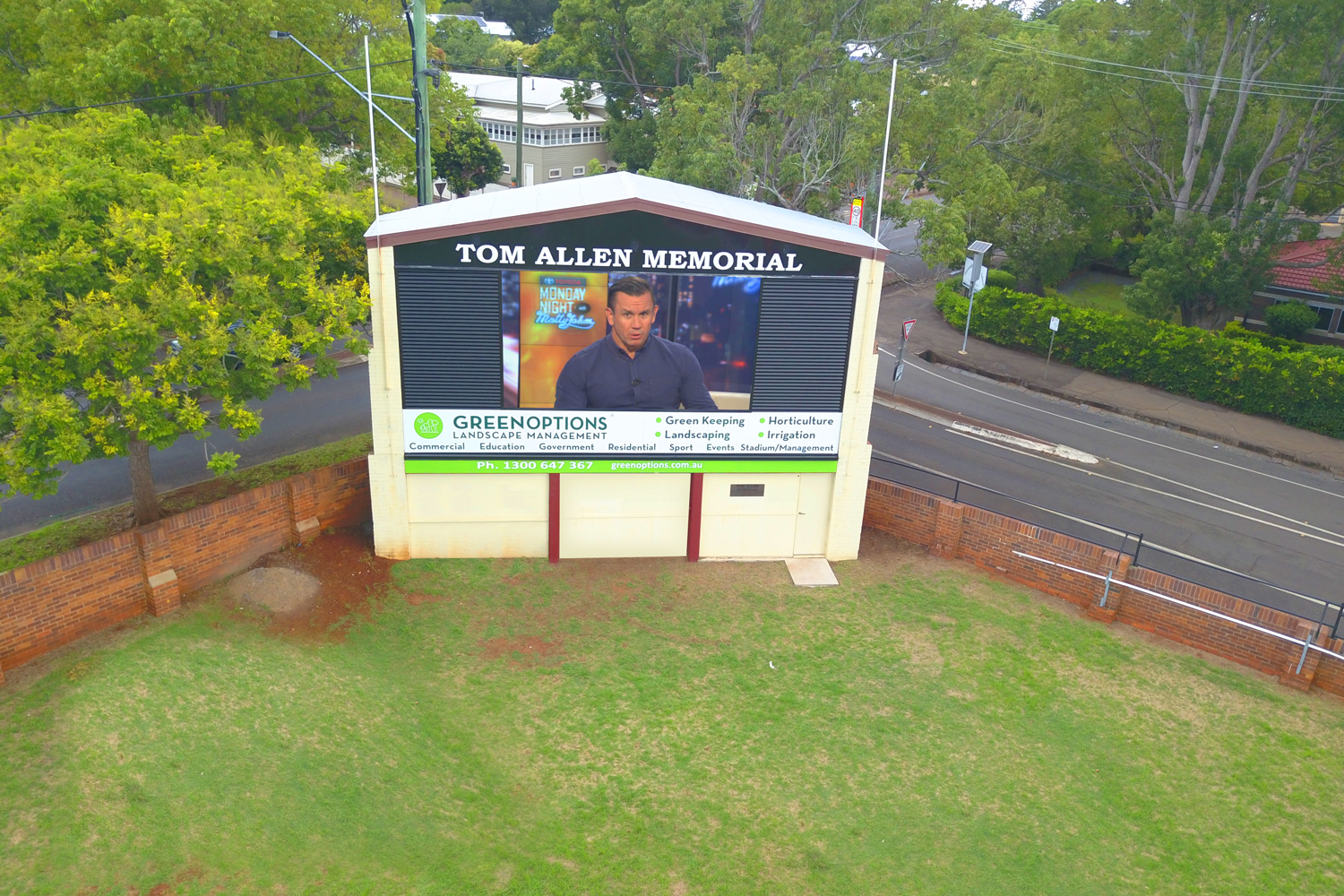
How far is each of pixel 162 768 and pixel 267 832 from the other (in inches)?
77.5

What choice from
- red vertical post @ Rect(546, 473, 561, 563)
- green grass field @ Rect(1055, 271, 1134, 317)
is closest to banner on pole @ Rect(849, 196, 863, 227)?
red vertical post @ Rect(546, 473, 561, 563)

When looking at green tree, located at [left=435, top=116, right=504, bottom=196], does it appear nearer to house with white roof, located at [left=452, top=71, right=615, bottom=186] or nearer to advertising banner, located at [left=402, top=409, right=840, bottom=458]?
house with white roof, located at [left=452, top=71, right=615, bottom=186]

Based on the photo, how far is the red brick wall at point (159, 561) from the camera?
15578 mm

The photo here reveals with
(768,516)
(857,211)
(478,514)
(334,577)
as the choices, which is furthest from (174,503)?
(857,211)

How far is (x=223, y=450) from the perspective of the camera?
83.3 feet

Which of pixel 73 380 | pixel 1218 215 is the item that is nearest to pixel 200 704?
pixel 73 380

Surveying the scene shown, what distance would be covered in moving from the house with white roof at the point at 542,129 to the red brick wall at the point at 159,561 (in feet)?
124

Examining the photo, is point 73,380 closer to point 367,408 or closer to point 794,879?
point 367,408

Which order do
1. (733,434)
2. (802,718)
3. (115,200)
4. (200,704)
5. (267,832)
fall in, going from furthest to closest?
(733,434) → (115,200) → (802,718) → (200,704) → (267,832)

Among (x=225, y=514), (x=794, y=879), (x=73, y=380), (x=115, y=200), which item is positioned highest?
(x=115, y=200)

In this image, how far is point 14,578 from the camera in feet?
50.2

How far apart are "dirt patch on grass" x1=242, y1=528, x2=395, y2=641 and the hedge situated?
90.5 ft

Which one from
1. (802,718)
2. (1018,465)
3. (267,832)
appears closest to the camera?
(267,832)

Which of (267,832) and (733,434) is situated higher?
(733,434)
